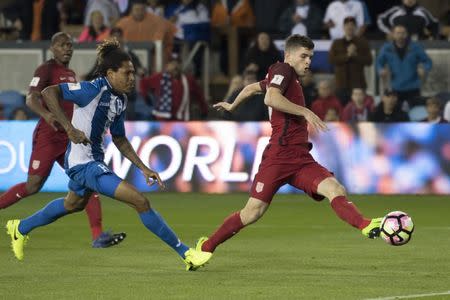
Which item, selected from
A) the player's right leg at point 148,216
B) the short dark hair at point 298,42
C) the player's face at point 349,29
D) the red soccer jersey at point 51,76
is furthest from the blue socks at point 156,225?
the player's face at point 349,29

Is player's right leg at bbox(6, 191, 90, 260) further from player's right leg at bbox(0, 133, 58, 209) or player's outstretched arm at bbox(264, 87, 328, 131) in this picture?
player's outstretched arm at bbox(264, 87, 328, 131)

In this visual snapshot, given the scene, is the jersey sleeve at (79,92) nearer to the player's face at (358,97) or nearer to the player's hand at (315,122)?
the player's hand at (315,122)

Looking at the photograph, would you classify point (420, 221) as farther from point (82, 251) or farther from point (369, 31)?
point (369, 31)

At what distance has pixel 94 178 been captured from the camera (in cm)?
1241

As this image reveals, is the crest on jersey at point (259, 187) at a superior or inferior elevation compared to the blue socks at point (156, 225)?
superior

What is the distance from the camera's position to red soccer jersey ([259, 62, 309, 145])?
12.1 metres

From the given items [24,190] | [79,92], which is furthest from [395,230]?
[24,190]

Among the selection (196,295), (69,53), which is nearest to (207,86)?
(69,53)

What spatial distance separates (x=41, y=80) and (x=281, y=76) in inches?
137

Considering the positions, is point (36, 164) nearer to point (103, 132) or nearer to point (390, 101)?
point (103, 132)

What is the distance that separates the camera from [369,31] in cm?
2766

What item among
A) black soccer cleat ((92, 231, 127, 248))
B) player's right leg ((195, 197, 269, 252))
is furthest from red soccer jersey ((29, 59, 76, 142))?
player's right leg ((195, 197, 269, 252))

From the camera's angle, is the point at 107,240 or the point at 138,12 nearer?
the point at 107,240

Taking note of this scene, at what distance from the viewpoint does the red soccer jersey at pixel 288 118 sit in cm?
1213
